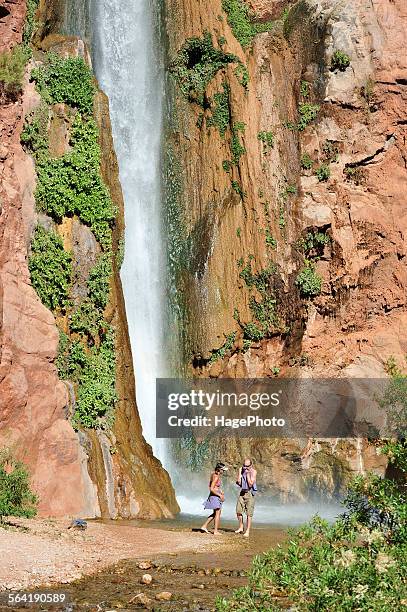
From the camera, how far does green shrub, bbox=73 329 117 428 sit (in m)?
19.0

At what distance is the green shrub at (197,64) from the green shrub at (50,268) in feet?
30.8

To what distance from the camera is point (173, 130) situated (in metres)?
27.1

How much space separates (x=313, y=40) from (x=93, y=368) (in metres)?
13.6

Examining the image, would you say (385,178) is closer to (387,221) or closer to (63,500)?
(387,221)

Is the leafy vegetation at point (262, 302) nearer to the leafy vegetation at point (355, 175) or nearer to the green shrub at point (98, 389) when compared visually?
the leafy vegetation at point (355, 175)

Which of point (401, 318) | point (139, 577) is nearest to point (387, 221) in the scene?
point (401, 318)

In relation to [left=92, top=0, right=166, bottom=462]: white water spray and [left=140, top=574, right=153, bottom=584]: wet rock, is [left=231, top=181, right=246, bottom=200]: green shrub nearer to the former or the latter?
[left=92, top=0, right=166, bottom=462]: white water spray

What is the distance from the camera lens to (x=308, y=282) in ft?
83.9

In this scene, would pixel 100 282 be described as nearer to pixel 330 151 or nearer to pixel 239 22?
pixel 330 151

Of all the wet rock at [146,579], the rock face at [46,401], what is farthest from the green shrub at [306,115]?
the wet rock at [146,579]

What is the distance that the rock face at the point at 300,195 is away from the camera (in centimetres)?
2522

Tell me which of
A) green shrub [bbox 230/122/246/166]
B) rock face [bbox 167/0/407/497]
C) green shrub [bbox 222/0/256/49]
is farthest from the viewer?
green shrub [bbox 222/0/256/49]

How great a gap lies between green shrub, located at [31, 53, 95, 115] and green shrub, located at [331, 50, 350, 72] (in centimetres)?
853

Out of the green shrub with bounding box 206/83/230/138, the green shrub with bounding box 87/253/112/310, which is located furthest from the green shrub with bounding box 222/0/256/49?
the green shrub with bounding box 87/253/112/310
